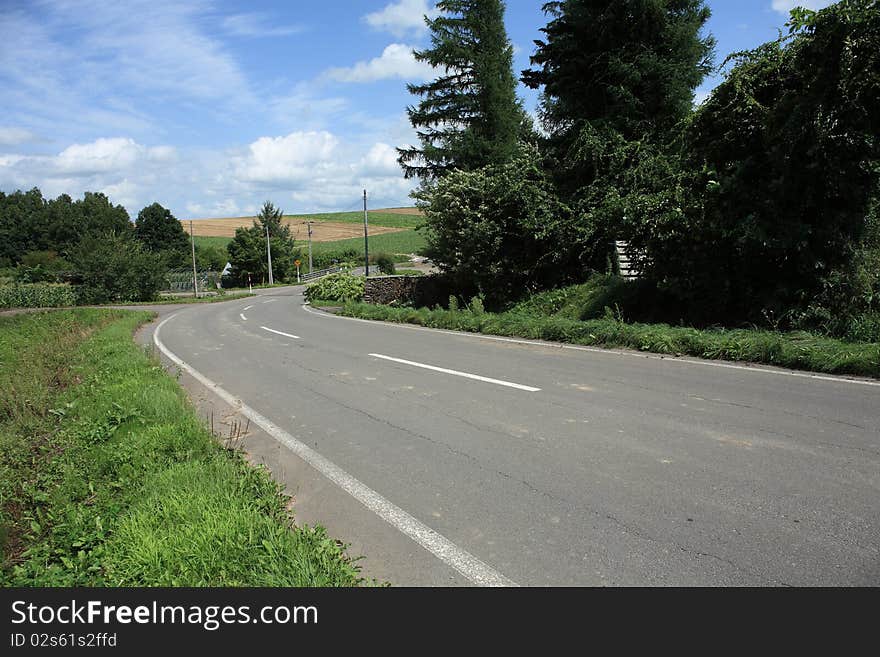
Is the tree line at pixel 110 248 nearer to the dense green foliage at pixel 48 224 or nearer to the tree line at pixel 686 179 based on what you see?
the dense green foliage at pixel 48 224

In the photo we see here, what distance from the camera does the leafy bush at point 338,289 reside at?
103 feet

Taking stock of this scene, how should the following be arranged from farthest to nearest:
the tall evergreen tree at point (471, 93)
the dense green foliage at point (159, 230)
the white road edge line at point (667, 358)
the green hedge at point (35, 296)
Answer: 1. the dense green foliage at point (159, 230)
2. the green hedge at point (35, 296)
3. the tall evergreen tree at point (471, 93)
4. the white road edge line at point (667, 358)

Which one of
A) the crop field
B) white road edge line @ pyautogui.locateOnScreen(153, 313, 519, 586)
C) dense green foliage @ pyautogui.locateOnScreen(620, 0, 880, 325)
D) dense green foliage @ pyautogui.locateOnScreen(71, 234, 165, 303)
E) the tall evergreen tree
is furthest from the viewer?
the crop field

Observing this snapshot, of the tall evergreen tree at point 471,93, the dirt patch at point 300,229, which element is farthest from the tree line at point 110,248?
the tall evergreen tree at point 471,93

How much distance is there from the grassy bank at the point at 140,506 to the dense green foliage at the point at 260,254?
64.0 m

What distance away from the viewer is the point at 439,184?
21.2 m

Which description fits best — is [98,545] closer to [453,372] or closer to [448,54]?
[453,372]

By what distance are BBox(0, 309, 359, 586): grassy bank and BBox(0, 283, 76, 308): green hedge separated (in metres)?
41.3

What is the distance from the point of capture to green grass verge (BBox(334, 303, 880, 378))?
7.34 metres

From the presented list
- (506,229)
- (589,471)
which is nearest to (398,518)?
(589,471)

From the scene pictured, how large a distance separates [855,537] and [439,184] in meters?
19.4

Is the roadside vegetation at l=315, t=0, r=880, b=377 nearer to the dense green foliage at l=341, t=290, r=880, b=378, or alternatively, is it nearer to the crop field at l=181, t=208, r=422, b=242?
the dense green foliage at l=341, t=290, r=880, b=378

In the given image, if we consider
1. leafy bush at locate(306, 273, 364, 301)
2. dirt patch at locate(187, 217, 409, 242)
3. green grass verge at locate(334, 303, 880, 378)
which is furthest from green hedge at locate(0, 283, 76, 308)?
dirt patch at locate(187, 217, 409, 242)

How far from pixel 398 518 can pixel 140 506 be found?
177 cm
